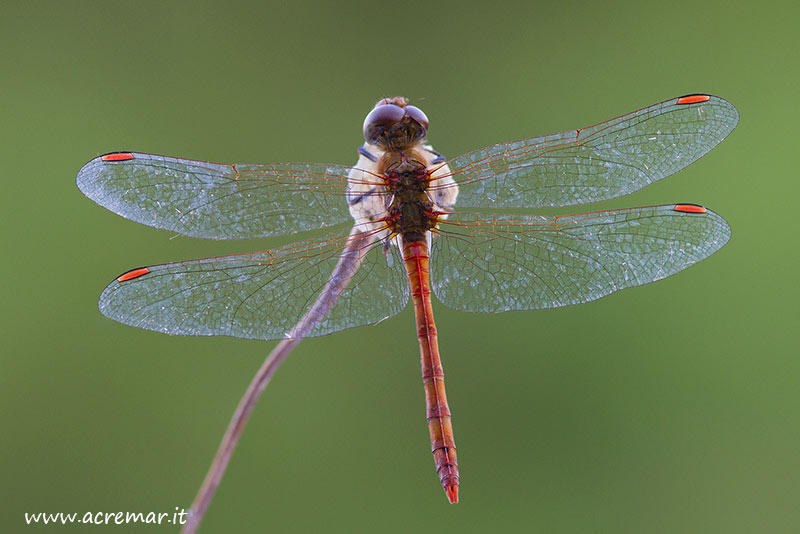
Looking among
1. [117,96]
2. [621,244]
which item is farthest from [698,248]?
[117,96]

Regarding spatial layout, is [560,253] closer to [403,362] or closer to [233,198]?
[233,198]

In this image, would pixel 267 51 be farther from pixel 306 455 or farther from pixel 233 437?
pixel 233 437

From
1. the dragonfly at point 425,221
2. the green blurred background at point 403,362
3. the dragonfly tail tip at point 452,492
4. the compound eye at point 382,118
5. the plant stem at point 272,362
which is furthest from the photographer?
the green blurred background at point 403,362

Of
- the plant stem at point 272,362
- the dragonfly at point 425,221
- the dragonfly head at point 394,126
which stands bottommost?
the plant stem at point 272,362

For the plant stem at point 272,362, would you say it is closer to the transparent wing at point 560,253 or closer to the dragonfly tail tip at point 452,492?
the transparent wing at point 560,253

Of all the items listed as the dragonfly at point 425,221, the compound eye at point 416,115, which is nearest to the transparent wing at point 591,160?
the dragonfly at point 425,221

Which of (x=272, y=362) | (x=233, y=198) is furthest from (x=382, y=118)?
(x=272, y=362)

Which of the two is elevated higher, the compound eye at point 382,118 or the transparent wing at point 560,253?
the compound eye at point 382,118
